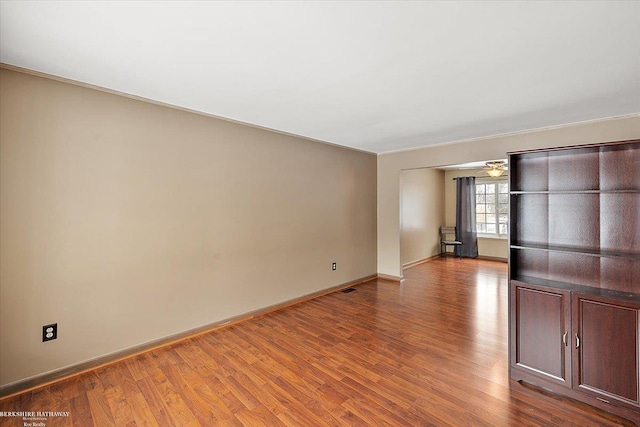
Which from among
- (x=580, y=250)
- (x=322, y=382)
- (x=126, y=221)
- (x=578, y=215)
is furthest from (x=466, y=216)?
(x=126, y=221)

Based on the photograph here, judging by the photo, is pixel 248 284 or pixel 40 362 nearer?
pixel 40 362

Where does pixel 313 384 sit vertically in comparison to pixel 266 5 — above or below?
below

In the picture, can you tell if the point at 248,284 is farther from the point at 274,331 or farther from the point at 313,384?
the point at 313,384

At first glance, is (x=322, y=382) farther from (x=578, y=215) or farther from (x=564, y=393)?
(x=578, y=215)

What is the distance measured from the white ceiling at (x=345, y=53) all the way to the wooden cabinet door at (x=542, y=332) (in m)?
1.72

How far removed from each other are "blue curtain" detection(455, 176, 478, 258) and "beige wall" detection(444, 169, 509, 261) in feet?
0.67

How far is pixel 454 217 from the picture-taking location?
8.39 meters

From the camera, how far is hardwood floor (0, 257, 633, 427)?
1971mm

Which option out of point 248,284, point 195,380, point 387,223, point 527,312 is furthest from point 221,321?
point 387,223

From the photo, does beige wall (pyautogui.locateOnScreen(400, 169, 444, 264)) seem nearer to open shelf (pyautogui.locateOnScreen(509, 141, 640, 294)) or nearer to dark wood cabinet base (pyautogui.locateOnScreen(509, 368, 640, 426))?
open shelf (pyautogui.locateOnScreen(509, 141, 640, 294))

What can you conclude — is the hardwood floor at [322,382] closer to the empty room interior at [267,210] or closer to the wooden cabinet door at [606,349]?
the empty room interior at [267,210]

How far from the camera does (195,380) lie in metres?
2.39

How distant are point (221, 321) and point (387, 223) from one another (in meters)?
3.48

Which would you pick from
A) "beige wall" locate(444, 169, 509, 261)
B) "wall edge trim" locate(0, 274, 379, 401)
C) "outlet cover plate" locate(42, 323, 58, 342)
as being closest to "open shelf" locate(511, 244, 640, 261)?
"wall edge trim" locate(0, 274, 379, 401)
